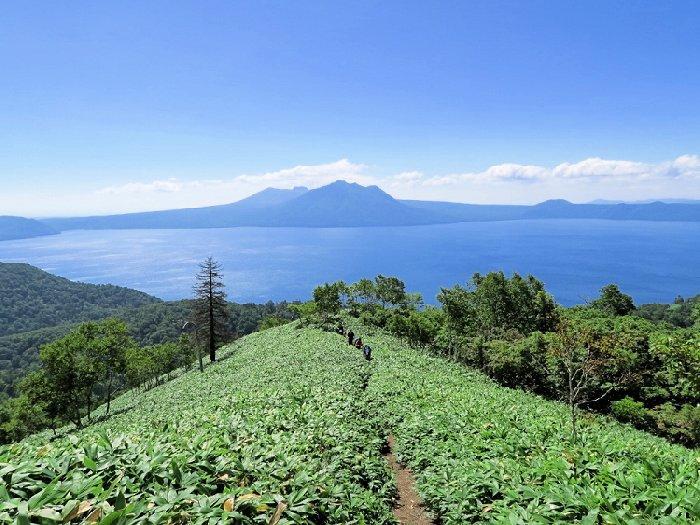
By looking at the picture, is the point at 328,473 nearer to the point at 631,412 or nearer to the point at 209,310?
the point at 631,412

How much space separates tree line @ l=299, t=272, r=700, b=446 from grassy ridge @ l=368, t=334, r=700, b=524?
25288 millimetres

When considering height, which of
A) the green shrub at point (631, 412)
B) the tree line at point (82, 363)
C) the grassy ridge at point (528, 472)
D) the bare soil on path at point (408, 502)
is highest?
the grassy ridge at point (528, 472)

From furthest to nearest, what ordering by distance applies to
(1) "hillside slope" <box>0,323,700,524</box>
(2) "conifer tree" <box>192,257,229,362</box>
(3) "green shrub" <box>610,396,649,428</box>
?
(2) "conifer tree" <box>192,257,229,362</box>, (3) "green shrub" <box>610,396,649,428</box>, (1) "hillside slope" <box>0,323,700,524</box>

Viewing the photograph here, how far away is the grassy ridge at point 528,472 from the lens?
5605mm

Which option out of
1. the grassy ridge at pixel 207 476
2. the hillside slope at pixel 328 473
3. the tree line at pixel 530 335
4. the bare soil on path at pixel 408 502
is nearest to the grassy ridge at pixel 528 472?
the hillside slope at pixel 328 473

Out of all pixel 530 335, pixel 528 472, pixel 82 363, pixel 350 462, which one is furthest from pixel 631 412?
pixel 82 363

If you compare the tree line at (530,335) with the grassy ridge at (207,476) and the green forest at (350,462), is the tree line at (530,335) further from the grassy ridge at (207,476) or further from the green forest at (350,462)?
the grassy ridge at (207,476)

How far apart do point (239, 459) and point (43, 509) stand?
3.11 meters

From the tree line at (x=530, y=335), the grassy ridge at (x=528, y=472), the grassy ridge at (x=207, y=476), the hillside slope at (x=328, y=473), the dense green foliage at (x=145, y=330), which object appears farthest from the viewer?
the dense green foliage at (x=145, y=330)

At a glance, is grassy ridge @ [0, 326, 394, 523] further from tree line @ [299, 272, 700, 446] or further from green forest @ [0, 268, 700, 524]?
tree line @ [299, 272, 700, 446]

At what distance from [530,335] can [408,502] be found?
5174 centimetres

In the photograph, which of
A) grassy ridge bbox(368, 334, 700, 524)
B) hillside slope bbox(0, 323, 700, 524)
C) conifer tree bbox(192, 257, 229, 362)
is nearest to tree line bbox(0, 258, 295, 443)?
conifer tree bbox(192, 257, 229, 362)

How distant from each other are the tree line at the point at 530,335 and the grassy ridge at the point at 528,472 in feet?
83.0

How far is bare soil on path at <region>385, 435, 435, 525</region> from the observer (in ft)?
31.7
